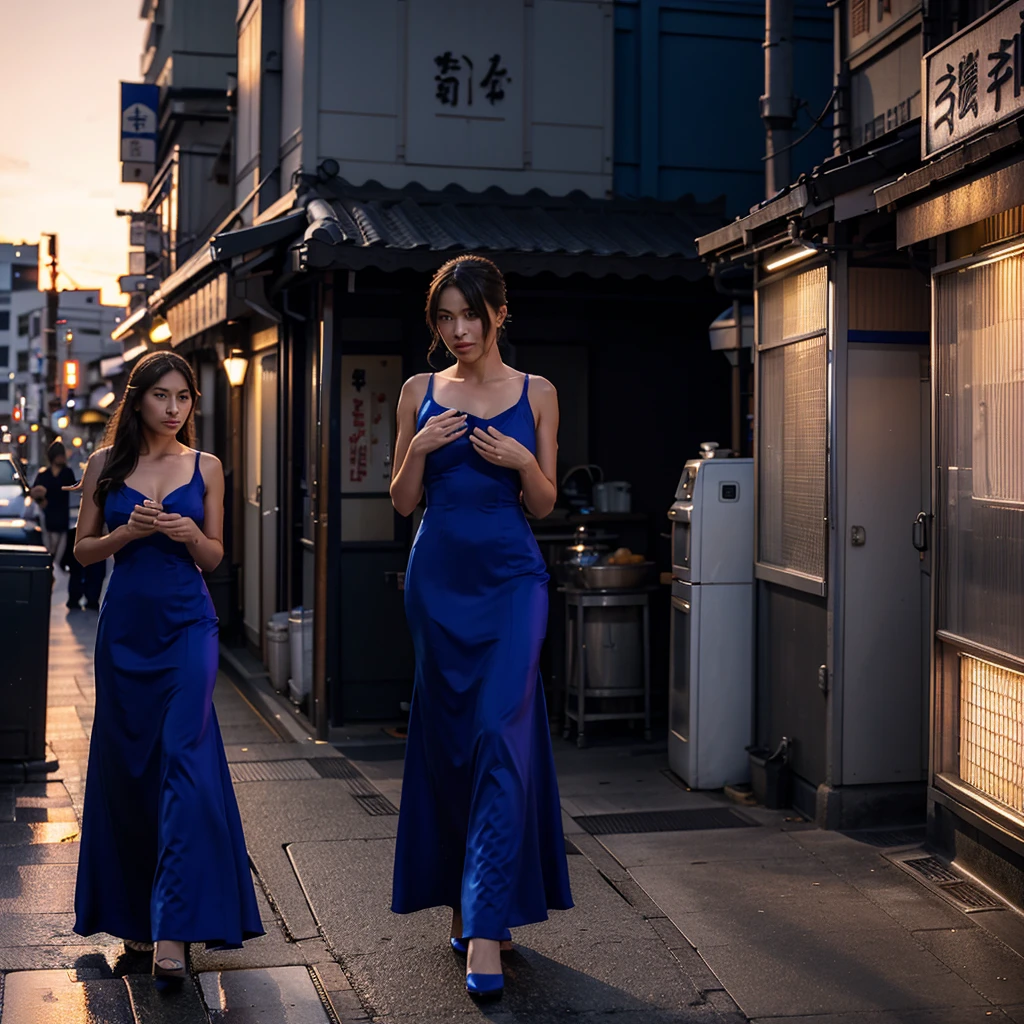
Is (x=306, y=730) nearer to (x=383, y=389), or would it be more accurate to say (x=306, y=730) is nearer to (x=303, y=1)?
(x=383, y=389)

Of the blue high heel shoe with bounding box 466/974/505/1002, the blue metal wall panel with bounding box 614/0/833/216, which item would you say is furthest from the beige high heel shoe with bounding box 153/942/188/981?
the blue metal wall panel with bounding box 614/0/833/216

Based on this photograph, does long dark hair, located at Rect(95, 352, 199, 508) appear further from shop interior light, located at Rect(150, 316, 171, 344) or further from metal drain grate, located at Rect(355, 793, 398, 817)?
shop interior light, located at Rect(150, 316, 171, 344)

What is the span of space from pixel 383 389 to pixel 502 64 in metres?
2.78

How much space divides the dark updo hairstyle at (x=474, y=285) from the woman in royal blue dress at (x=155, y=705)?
95 cm

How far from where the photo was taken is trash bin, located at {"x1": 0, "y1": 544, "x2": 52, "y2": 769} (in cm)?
763

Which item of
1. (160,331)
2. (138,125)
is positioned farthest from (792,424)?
(138,125)

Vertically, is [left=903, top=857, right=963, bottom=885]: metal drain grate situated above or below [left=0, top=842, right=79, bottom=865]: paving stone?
above

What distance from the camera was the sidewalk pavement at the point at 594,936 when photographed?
14.6ft

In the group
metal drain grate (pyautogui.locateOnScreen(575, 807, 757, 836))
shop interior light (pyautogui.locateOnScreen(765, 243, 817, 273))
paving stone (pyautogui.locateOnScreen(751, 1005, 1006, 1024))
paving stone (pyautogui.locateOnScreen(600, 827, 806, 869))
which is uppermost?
shop interior light (pyautogui.locateOnScreen(765, 243, 817, 273))

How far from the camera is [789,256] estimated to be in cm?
714

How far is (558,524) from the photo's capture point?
974cm

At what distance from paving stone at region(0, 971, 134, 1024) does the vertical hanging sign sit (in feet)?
60.1

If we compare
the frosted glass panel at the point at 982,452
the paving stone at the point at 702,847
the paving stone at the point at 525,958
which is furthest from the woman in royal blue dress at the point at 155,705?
the frosted glass panel at the point at 982,452

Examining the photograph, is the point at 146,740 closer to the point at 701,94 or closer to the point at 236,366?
the point at 701,94
